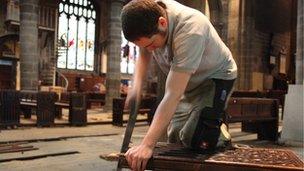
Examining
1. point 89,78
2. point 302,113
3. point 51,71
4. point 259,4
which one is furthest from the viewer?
point 89,78

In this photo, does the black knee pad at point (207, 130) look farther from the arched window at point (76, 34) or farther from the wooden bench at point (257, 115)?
the arched window at point (76, 34)

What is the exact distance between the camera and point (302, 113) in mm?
7367

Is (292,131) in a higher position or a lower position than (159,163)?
lower

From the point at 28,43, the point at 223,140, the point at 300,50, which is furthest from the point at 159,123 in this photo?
the point at 28,43

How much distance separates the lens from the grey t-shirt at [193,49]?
195 cm

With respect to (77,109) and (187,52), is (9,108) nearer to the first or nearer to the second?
(77,109)

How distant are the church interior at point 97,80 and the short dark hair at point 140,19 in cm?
61

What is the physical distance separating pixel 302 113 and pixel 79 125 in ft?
17.5

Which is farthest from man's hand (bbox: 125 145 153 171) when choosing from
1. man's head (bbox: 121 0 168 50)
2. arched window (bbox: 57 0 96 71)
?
arched window (bbox: 57 0 96 71)

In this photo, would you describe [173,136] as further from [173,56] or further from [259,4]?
[259,4]

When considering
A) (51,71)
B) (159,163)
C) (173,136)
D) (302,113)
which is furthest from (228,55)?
(51,71)

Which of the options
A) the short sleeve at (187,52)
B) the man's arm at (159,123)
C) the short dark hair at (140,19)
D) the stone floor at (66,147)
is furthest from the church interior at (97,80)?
the short dark hair at (140,19)

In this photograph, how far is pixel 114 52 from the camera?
17.3 m

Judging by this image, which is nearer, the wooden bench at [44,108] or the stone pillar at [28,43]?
the wooden bench at [44,108]
